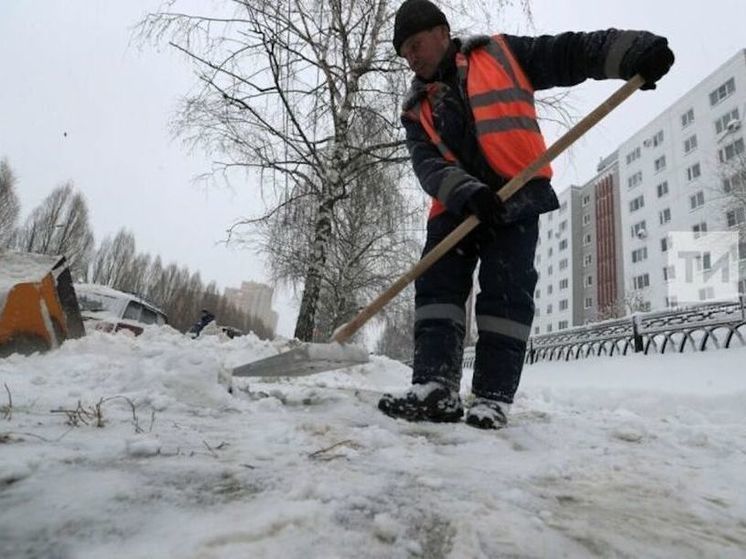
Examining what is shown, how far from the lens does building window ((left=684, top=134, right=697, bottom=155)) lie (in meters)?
31.5

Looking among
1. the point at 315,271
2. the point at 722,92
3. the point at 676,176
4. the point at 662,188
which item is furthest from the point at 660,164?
the point at 315,271

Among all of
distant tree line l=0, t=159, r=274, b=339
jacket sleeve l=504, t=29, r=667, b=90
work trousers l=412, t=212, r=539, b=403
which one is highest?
distant tree line l=0, t=159, r=274, b=339

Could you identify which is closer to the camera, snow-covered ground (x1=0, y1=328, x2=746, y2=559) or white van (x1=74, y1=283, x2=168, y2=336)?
snow-covered ground (x1=0, y1=328, x2=746, y2=559)

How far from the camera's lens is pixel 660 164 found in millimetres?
35031

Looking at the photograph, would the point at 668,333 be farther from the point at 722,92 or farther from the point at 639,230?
the point at 639,230

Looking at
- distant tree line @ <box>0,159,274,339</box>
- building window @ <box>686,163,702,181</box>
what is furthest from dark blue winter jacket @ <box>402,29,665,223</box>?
building window @ <box>686,163,702,181</box>

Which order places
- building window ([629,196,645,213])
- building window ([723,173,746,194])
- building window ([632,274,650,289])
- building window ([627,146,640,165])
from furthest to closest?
building window ([627,146,640,165]) < building window ([629,196,645,213]) < building window ([632,274,650,289]) < building window ([723,173,746,194])

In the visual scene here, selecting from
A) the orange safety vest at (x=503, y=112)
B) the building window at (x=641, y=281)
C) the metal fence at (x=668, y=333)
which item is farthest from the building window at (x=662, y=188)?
the orange safety vest at (x=503, y=112)

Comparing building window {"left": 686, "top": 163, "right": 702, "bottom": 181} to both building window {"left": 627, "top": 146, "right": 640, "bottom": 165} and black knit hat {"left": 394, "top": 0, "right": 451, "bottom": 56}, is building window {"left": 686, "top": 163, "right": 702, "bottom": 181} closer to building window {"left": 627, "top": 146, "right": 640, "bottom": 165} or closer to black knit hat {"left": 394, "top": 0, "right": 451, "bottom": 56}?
building window {"left": 627, "top": 146, "right": 640, "bottom": 165}

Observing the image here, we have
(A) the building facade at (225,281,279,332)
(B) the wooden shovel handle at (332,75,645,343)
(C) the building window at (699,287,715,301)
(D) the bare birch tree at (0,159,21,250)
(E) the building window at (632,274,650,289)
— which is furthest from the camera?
(A) the building facade at (225,281,279,332)

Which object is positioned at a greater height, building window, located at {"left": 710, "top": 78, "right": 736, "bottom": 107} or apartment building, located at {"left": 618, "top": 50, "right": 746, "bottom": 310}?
building window, located at {"left": 710, "top": 78, "right": 736, "bottom": 107}

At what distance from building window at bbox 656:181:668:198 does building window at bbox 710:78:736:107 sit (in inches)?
228

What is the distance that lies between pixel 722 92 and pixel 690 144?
11.5ft

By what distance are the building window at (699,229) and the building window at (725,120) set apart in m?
5.33
